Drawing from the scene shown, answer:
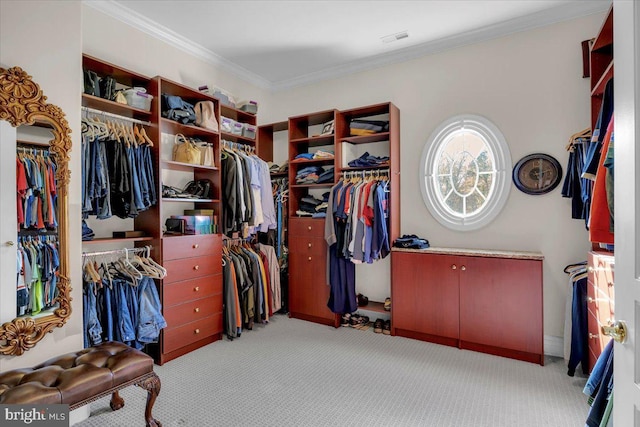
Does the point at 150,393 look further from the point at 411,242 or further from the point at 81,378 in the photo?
the point at 411,242

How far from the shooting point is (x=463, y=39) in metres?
3.41

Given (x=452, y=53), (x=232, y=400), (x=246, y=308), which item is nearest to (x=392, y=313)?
(x=246, y=308)

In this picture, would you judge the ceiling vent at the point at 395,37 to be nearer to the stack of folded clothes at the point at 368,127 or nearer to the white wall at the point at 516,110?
the white wall at the point at 516,110

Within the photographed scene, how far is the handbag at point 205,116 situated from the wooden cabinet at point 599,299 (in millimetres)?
3248

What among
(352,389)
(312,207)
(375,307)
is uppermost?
(312,207)

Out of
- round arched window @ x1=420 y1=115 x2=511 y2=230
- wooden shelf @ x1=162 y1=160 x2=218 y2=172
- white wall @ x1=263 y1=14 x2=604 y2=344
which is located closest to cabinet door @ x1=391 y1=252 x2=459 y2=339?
white wall @ x1=263 y1=14 x2=604 y2=344

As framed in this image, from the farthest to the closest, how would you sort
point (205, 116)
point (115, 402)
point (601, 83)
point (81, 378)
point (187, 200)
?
point (205, 116) < point (187, 200) < point (601, 83) < point (115, 402) < point (81, 378)

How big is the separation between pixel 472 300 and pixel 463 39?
2529mm

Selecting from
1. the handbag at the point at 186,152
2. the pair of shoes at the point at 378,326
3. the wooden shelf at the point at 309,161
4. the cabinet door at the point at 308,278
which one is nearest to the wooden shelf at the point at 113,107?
the handbag at the point at 186,152

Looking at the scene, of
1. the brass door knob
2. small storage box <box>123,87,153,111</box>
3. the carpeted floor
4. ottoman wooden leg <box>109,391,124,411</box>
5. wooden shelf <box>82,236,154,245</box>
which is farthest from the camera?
small storage box <box>123,87,153,111</box>

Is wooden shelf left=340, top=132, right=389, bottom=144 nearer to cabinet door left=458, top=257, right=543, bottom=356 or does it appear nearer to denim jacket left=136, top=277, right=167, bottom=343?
cabinet door left=458, top=257, right=543, bottom=356

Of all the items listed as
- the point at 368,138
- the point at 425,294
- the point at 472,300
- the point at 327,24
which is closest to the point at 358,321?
the point at 425,294

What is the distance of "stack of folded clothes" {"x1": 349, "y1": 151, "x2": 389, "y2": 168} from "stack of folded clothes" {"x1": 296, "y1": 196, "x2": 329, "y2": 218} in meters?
0.58

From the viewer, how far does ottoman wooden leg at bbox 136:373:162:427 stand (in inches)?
76.7
